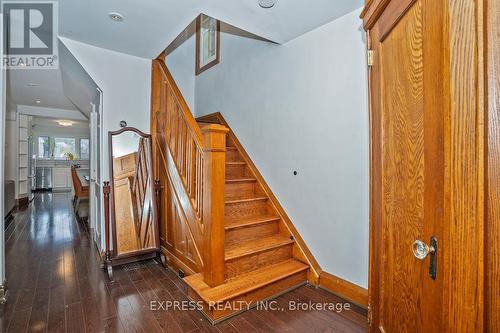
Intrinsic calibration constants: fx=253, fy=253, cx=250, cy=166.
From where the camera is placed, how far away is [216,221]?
213 centimetres

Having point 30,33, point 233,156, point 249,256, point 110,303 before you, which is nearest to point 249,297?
point 249,256

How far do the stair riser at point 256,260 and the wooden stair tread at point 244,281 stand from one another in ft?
0.15

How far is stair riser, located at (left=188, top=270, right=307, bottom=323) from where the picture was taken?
196 cm

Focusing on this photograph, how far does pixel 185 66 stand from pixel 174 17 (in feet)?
8.82

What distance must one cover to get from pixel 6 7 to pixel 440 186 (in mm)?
3492

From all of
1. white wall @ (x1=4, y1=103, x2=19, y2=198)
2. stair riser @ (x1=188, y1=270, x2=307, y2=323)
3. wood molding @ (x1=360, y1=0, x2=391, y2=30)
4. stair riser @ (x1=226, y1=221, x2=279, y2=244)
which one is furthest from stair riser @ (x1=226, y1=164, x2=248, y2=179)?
white wall @ (x1=4, y1=103, x2=19, y2=198)

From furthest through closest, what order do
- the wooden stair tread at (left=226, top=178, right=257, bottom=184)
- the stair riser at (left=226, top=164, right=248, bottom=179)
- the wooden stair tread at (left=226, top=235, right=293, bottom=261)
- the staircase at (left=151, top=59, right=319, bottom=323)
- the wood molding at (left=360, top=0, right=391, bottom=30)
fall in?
the stair riser at (left=226, top=164, right=248, bottom=179), the wooden stair tread at (left=226, top=178, right=257, bottom=184), the wooden stair tread at (left=226, top=235, right=293, bottom=261), the staircase at (left=151, top=59, right=319, bottom=323), the wood molding at (left=360, top=0, right=391, bottom=30)

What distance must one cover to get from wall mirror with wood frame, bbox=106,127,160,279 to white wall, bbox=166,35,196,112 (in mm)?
1872

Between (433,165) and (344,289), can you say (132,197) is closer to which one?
(344,289)

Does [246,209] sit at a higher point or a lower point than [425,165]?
lower

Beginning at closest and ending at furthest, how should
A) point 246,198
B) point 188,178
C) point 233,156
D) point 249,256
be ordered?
point 249,256, point 188,178, point 246,198, point 233,156

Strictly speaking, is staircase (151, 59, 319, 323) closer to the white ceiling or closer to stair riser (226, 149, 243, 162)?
stair riser (226, 149, 243, 162)

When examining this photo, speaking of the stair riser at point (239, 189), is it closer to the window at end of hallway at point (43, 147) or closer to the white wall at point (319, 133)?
the white wall at point (319, 133)

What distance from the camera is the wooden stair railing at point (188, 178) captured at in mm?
2129
